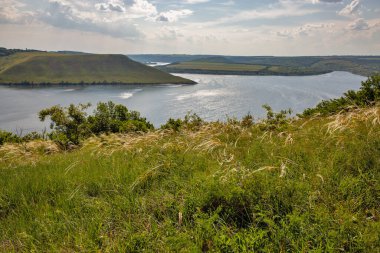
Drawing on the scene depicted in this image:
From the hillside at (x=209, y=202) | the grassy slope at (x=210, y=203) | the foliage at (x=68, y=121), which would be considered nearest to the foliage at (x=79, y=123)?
the foliage at (x=68, y=121)

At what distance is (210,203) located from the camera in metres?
4.25

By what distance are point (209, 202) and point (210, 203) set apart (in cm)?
3

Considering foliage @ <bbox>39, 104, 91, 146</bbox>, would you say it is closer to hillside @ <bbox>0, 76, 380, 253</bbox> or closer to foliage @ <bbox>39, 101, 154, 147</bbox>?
foliage @ <bbox>39, 101, 154, 147</bbox>

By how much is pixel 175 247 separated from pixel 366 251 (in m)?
1.95

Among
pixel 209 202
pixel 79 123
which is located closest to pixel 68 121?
pixel 79 123

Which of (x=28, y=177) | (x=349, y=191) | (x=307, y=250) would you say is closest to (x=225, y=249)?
(x=307, y=250)

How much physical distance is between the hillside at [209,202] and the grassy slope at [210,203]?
0.02 m

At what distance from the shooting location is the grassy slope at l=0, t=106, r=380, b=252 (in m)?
3.43

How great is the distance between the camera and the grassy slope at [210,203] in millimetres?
3431

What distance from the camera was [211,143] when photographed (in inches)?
296

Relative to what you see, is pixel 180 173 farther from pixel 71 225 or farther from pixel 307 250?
pixel 307 250

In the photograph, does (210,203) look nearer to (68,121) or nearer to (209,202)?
(209,202)

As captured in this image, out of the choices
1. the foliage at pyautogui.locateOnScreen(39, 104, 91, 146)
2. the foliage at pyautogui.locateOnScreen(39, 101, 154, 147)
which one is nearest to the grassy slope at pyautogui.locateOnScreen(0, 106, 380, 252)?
the foliage at pyautogui.locateOnScreen(39, 101, 154, 147)

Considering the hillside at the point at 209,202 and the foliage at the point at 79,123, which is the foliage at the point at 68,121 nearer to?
the foliage at the point at 79,123
